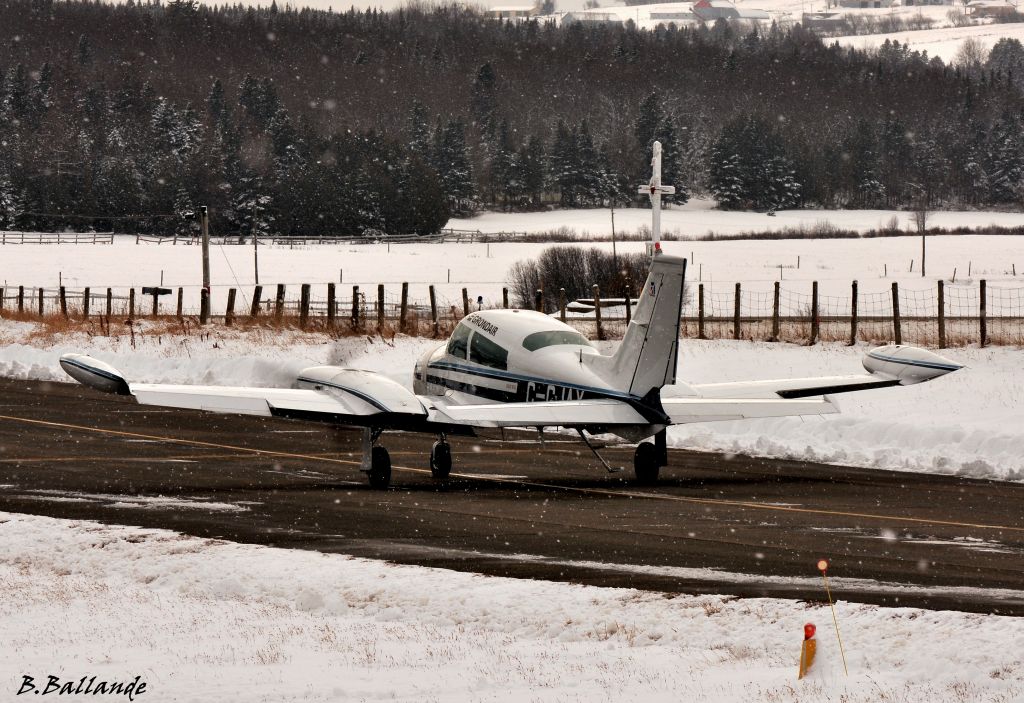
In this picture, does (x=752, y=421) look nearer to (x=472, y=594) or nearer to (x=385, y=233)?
(x=472, y=594)

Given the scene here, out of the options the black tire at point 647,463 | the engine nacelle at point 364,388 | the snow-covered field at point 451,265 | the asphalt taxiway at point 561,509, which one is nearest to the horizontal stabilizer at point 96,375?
the asphalt taxiway at point 561,509

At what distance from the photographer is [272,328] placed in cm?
4662

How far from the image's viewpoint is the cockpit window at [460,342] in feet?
74.5

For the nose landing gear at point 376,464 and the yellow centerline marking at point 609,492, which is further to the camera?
the nose landing gear at point 376,464

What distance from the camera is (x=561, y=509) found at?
19.0 m

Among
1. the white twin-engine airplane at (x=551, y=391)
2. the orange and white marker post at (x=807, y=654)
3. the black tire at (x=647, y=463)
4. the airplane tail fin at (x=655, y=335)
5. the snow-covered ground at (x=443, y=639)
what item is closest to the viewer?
the orange and white marker post at (x=807, y=654)

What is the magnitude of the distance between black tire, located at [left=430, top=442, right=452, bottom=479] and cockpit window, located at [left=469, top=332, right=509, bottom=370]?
1423 mm

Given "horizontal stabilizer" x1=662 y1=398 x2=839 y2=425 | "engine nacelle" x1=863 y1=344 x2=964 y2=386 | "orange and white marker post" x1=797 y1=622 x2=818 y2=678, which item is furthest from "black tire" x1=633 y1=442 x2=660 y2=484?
"orange and white marker post" x1=797 y1=622 x2=818 y2=678

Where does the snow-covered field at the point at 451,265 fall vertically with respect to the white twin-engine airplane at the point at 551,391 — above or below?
below

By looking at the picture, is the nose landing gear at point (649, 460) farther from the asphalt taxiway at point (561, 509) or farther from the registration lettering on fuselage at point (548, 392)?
the registration lettering on fuselage at point (548, 392)

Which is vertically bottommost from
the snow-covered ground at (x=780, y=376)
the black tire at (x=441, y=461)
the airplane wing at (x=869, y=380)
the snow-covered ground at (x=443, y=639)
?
the snow-covered ground at (x=780, y=376)

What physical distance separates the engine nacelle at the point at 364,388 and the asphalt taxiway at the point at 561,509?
129 cm

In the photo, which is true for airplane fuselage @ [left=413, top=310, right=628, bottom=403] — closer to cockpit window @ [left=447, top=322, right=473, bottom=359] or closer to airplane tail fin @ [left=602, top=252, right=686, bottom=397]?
cockpit window @ [left=447, top=322, right=473, bottom=359]

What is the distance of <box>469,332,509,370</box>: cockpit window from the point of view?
21.9 metres
